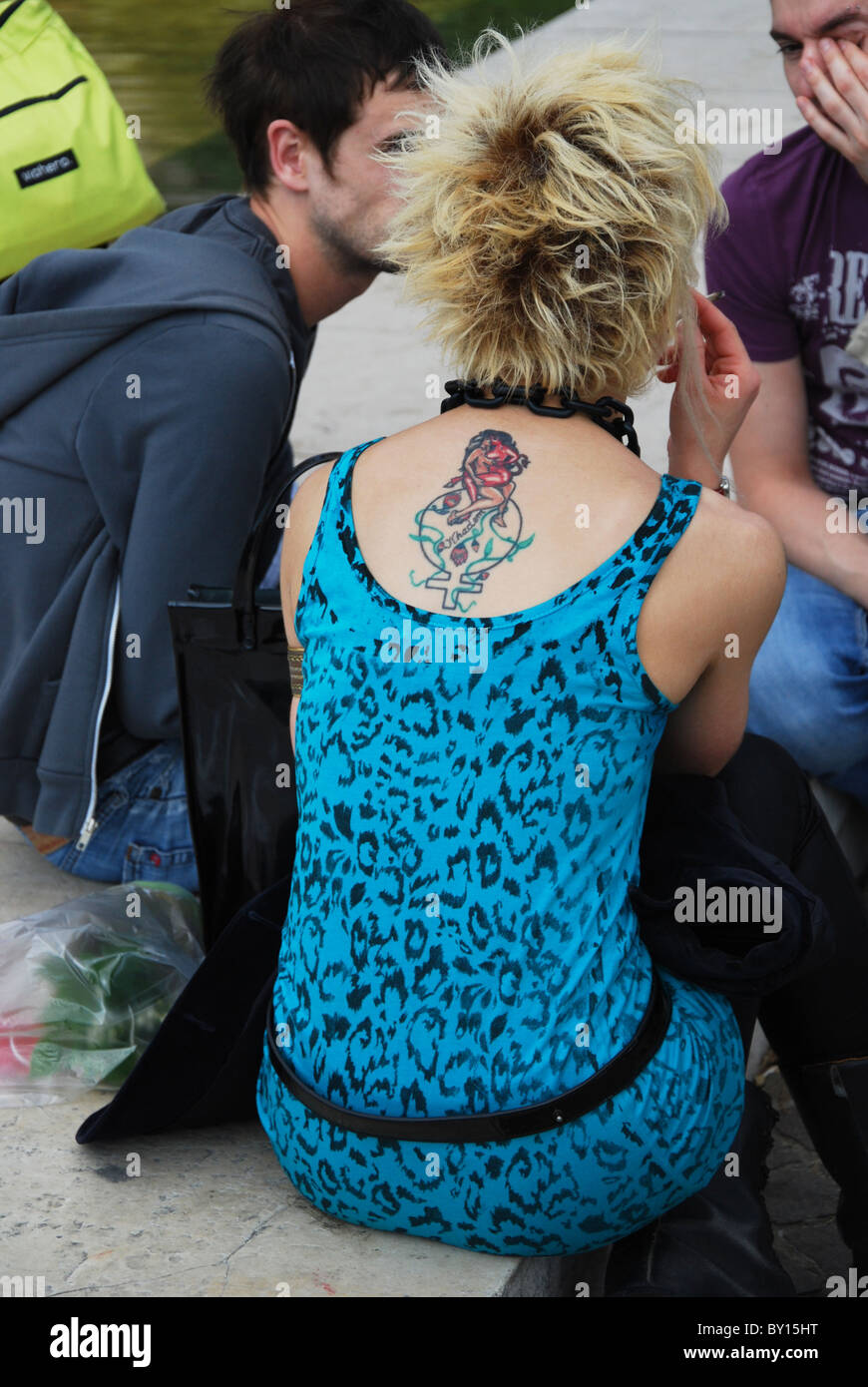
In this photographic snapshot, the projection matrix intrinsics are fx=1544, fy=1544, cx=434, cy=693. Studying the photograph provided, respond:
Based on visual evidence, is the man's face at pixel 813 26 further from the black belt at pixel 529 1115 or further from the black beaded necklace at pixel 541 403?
the black belt at pixel 529 1115

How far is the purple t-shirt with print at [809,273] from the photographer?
2.84 meters

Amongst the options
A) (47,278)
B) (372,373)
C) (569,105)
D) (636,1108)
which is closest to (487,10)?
(372,373)

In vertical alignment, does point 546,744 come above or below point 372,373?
above

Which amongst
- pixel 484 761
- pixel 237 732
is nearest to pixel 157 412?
pixel 237 732

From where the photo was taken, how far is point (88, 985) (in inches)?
91.2

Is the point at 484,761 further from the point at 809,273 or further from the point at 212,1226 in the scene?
the point at 809,273

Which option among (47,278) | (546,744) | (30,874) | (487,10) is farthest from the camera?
(487,10)

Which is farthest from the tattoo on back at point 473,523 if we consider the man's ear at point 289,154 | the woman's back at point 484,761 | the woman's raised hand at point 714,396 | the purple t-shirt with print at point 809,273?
the purple t-shirt with print at point 809,273

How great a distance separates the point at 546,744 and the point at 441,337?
515 millimetres

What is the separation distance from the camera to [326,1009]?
1823 mm

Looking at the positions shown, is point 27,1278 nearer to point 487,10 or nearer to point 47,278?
point 47,278

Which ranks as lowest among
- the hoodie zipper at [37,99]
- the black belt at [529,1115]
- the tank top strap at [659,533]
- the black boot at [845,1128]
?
the black boot at [845,1128]

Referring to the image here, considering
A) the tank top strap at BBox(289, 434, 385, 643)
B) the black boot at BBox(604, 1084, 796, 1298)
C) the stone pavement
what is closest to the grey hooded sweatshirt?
the stone pavement

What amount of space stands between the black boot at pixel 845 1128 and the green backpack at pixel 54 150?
1921 millimetres
